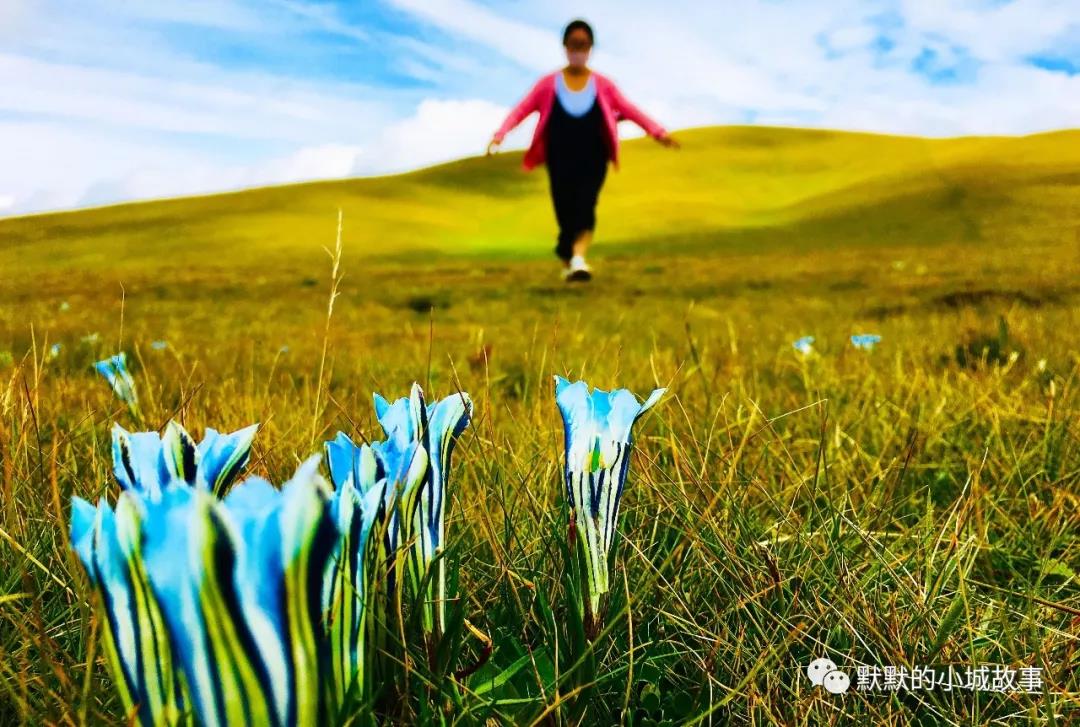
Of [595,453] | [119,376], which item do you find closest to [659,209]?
[119,376]

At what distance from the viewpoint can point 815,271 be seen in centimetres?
1288

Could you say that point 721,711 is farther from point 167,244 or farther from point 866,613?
point 167,244

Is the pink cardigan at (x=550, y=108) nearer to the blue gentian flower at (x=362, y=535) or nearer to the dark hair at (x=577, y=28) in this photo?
the dark hair at (x=577, y=28)

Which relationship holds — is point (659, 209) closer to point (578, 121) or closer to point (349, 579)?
point (578, 121)

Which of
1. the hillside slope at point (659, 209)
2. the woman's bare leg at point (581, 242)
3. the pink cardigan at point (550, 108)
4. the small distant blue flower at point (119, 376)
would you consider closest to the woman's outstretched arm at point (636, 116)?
the pink cardigan at point (550, 108)

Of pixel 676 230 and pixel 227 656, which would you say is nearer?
pixel 227 656

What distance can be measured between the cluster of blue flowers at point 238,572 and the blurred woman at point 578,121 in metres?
9.46

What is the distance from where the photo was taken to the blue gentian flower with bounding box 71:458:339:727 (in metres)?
0.58

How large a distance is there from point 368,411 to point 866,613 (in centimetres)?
212

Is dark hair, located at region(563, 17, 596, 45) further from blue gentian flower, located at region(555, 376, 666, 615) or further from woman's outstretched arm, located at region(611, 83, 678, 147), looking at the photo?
blue gentian flower, located at region(555, 376, 666, 615)

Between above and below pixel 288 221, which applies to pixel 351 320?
below

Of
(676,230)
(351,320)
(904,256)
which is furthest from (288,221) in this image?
(351,320)

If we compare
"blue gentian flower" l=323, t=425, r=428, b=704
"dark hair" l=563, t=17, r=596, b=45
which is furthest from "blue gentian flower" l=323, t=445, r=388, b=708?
"dark hair" l=563, t=17, r=596, b=45

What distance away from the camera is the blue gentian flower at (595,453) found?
0.93m
